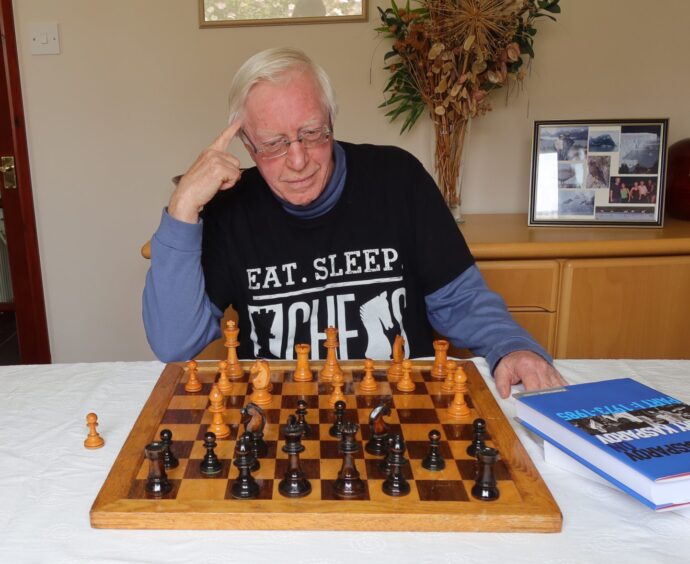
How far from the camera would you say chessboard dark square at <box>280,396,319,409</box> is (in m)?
1.16

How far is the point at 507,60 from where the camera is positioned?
2.37 m

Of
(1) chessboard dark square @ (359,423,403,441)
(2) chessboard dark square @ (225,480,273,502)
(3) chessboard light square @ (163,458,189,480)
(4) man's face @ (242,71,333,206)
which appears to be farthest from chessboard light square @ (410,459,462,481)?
(4) man's face @ (242,71,333,206)

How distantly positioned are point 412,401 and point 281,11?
2.01 m

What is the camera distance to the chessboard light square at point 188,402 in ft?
3.77

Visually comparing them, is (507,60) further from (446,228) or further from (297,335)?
(297,335)

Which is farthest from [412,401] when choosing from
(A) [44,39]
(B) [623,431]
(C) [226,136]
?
(A) [44,39]

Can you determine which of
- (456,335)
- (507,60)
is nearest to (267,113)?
(456,335)

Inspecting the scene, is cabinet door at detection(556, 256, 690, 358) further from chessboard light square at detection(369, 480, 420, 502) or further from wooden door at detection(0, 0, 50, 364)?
wooden door at detection(0, 0, 50, 364)

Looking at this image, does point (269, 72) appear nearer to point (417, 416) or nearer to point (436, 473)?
point (417, 416)

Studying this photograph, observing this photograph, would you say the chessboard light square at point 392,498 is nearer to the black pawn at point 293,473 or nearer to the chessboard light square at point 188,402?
the black pawn at point 293,473

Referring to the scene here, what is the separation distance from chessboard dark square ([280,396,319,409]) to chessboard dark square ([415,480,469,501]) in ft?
1.03

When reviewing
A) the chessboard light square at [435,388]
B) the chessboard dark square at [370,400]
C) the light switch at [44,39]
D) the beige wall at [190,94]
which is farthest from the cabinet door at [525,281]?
the light switch at [44,39]

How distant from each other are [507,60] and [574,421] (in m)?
1.76

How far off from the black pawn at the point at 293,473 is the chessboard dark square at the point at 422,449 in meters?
0.18
